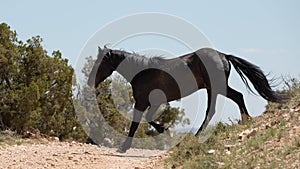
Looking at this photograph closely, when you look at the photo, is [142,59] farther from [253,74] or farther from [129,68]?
[253,74]

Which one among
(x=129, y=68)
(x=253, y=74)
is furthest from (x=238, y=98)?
(x=129, y=68)

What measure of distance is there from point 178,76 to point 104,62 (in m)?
1.55

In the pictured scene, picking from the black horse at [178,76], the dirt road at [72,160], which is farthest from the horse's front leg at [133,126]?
the dirt road at [72,160]

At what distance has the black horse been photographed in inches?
369

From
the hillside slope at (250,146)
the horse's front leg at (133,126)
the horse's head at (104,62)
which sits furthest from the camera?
the horse's head at (104,62)

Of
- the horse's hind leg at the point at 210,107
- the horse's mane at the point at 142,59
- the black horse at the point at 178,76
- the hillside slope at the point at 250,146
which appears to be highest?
the horse's mane at the point at 142,59

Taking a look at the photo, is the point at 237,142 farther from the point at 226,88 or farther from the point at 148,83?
the point at 148,83

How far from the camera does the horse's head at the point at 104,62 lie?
9.87 m

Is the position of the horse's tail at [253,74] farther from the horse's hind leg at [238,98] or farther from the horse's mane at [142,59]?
the horse's mane at [142,59]

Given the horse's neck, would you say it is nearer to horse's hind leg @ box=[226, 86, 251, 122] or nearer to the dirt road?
the dirt road

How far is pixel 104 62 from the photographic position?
9898 millimetres

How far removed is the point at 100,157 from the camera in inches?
340

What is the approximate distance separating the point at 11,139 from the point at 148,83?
432 centimetres

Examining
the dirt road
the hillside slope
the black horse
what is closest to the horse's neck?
the black horse
